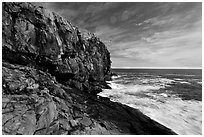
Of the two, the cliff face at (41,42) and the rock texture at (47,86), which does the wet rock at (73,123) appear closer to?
the rock texture at (47,86)

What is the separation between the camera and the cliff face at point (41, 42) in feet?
55.9

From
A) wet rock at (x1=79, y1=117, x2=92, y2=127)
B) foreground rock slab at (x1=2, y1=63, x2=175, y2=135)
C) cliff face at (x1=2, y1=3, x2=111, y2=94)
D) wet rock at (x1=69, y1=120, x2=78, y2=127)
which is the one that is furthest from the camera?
cliff face at (x1=2, y1=3, x2=111, y2=94)

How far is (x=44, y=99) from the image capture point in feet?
38.5

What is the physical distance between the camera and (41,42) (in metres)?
20.1

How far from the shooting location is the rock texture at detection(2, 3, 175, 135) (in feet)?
31.7

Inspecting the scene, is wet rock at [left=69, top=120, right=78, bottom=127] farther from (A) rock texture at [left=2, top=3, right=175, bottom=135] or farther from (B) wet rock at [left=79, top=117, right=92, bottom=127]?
(B) wet rock at [left=79, top=117, right=92, bottom=127]

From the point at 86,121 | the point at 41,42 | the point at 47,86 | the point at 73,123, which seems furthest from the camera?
the point at 41,42

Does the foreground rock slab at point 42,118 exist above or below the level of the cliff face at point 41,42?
below

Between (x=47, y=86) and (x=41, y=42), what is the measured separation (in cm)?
857

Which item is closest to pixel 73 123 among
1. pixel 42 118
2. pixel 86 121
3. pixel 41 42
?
pixel 86 121

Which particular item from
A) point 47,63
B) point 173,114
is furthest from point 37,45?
point 173,114

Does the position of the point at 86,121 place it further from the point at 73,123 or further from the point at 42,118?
the point at 42,118

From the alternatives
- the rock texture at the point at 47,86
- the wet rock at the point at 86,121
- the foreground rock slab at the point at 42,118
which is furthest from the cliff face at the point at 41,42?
the wet rock at the point at 86,121

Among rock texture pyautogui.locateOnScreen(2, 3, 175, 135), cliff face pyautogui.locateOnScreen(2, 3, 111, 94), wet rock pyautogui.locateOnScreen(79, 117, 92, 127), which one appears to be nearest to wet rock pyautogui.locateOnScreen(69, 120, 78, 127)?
rock texture pyautogui.locateOnScreen(2, 3, 175, 135)
